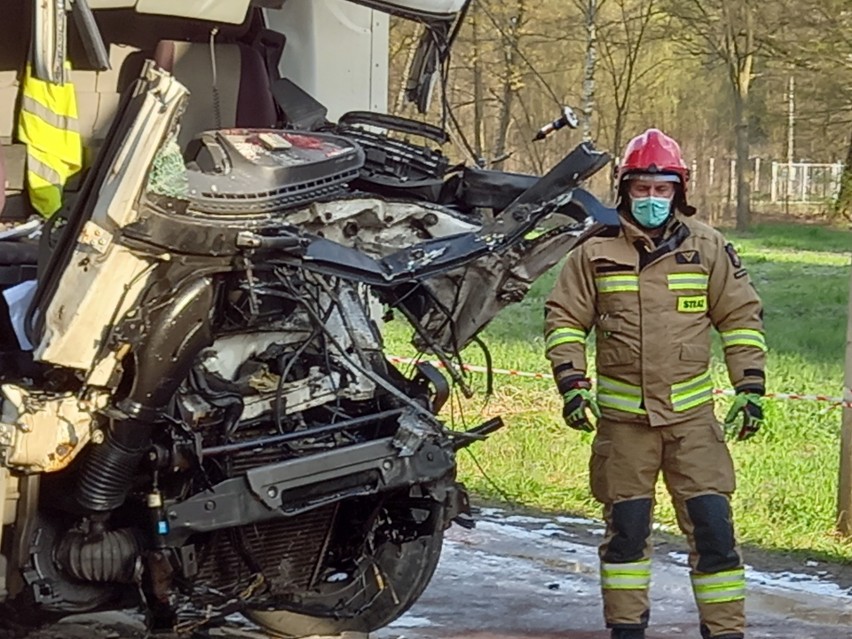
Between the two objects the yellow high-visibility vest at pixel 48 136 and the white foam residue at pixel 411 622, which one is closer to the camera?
the yellow high-visibility vest at pixel 48 136

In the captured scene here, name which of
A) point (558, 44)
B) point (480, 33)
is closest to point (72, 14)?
point (480, 33)

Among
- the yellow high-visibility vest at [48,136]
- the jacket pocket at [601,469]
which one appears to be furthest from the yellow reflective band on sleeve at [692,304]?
the yellow high-visibility vest at [48,136]

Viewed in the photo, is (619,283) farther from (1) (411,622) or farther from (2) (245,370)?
(1) (411,622)

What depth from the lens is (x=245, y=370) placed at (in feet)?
13.3

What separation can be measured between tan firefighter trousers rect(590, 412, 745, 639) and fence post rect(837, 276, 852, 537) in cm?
161

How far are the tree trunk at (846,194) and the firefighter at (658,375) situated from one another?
20804 mm

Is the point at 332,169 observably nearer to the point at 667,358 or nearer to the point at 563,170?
the point at 563,170

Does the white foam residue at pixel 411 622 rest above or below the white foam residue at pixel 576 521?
above

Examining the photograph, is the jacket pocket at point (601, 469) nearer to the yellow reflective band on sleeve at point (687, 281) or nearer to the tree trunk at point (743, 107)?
the yellow reflective band on sleeve at point (687, 281)

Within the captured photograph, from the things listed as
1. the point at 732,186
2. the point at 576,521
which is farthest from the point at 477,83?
the point at 576,521

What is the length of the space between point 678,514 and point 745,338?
23.7 inches

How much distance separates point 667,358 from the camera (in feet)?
15.1

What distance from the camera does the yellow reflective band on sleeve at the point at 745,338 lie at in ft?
15.2

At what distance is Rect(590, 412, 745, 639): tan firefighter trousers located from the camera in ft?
14.9
